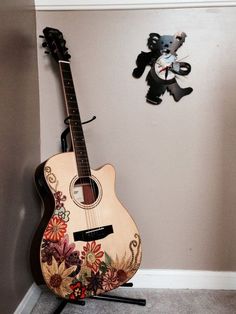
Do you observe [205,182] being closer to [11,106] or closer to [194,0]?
[194,0]

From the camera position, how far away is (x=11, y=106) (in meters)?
1.29

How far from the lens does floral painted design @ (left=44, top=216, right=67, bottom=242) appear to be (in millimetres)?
1286

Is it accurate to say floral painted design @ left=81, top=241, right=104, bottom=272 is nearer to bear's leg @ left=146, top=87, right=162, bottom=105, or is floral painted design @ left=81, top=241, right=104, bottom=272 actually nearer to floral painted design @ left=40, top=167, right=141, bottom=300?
floral painted design @ left=40, top=167, right=141, bottom=300

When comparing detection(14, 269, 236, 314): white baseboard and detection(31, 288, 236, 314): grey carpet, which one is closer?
detection(31, 288, 236, 314): grey carpet

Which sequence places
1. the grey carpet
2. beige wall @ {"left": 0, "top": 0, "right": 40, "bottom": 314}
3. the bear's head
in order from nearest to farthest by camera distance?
1. beige wall @ {"left": 0, "top": 0, "right": 40, "bottom": 314}
2. the grey carpet
3. the bear's head

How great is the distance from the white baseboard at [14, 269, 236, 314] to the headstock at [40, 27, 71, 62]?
1.19 m

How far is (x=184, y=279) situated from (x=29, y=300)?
80 cm

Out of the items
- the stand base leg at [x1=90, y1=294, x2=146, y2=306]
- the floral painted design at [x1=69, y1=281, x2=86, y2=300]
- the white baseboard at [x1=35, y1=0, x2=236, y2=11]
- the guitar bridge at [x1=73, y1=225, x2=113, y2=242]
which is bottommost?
the stand base leg at [x1=90, y1=294, x2=146, y2=306]

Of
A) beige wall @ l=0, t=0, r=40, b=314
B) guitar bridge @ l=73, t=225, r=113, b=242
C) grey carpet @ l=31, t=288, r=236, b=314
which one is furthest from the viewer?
grey carpet @ l=31, t=288, r=236, b=314

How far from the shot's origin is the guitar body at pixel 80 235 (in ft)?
4.24

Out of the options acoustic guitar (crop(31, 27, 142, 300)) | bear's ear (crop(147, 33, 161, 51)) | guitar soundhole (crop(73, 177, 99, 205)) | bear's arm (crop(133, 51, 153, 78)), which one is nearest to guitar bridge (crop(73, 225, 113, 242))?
acoustic guitar (crop(31, 27, 142, 300))

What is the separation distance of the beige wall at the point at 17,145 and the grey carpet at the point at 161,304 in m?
0.16

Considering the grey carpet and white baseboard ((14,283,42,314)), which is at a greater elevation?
white baseboard ((14,283,42,314))

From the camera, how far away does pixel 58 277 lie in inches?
50.6
